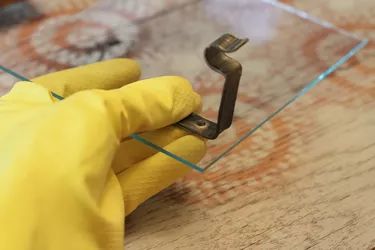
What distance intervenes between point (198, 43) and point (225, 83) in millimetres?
267

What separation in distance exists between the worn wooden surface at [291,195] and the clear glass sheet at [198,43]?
0.04 m

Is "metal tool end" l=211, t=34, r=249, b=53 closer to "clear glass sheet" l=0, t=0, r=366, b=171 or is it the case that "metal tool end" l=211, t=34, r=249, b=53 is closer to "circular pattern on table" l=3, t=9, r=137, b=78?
"clear glass sheet" l=0, t=0, r=366, b=171

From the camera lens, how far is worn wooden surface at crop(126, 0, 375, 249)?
52 centimetres

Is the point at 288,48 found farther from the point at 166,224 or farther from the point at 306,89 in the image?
the point at 166,224

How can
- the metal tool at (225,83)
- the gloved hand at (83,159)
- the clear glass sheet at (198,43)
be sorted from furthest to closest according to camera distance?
the clear glass sheet at (198,43) → the metal tool at (225,83) → the gloved hand at (83,159)

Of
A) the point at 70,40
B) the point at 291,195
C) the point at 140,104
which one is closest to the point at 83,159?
the point at 140,104

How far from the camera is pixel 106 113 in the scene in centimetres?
46

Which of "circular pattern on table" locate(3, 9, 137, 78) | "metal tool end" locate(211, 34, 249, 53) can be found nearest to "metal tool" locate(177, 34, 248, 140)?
"metal tool end" locate(211, 34, 249, 53)

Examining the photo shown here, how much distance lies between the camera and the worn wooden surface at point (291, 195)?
523 mm

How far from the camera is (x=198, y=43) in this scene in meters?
0.79

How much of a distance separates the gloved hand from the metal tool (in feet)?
Result: 0.04

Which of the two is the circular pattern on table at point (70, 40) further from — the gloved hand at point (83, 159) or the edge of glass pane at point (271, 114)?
the gloved hand at point (83, 159)

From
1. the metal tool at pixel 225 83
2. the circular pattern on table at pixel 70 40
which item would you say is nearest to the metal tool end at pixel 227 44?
the metal tool at pixel 225 83

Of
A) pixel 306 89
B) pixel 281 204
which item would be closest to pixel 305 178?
pixel 281 204
